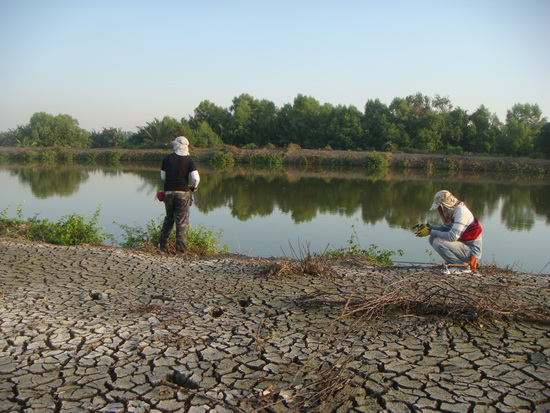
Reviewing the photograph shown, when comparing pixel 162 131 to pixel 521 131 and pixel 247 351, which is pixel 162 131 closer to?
pixel 521 131

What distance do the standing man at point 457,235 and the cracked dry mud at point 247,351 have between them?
51 centimetres

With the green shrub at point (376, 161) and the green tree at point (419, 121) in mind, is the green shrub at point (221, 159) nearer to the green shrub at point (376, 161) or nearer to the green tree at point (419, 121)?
the green shrub at point (376, 161)

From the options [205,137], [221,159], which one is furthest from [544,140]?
[205,137]

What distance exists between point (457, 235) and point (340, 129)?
42.3 m

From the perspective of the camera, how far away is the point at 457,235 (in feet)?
21.2

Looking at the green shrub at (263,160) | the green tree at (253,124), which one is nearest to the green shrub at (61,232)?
the green shrub at (263,160)

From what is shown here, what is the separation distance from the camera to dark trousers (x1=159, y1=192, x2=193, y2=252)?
26.9 feet

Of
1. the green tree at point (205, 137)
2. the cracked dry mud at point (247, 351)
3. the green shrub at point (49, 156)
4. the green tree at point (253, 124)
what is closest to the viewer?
the cracked dry mud at point (247, 351)

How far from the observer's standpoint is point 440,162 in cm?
3794

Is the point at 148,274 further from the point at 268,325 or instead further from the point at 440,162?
the point at 440,162

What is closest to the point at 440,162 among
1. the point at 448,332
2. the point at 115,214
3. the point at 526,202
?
Result: the point at 526,202

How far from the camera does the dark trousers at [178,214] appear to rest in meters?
8.19

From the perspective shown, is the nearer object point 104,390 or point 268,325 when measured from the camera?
point 104,390

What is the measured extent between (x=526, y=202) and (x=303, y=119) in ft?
111
